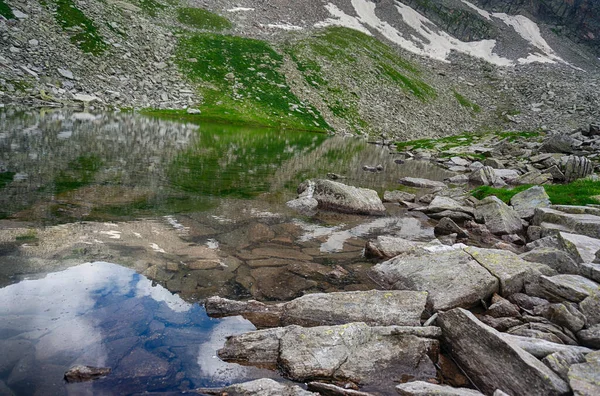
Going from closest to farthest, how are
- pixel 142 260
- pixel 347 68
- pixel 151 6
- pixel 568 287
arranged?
1. pixel 568 287
2. pixel 142 260
3. pixel 151 6
4. pixel 347 68

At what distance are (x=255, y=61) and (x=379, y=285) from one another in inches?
3573

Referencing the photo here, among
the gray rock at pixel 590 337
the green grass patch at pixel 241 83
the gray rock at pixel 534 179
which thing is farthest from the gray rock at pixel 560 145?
the green grass patch at pixel 241 83

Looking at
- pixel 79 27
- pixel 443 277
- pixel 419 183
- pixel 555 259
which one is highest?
pixel 555 259

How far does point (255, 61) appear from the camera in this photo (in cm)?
9238

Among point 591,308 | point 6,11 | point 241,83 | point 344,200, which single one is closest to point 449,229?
point 344,200

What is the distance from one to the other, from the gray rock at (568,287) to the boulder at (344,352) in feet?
11.6

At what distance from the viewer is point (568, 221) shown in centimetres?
1423

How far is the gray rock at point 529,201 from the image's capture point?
58.4 feet

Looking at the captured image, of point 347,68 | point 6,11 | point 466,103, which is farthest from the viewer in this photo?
point 466,103

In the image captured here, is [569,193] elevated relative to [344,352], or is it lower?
elevated

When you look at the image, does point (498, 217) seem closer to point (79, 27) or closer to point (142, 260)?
point (142, 260)

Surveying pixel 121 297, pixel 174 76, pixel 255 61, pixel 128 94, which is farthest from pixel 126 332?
pixel 255 61

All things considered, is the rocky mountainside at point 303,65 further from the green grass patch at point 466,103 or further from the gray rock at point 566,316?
the gray rock at point 566,316

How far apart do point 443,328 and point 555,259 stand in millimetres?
5178
